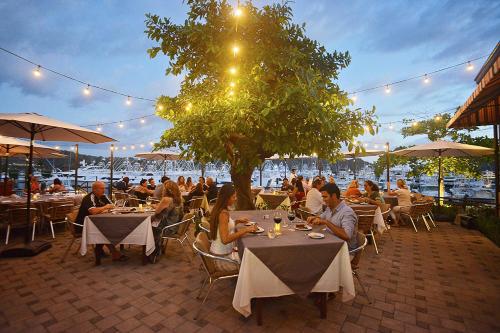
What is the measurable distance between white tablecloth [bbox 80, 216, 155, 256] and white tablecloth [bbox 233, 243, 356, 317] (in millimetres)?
2465

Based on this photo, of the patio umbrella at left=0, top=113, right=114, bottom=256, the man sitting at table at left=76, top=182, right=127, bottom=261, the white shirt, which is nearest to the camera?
the man sitting at table at left=76, top=182, right=127, bottom=261

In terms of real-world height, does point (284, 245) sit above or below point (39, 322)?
above

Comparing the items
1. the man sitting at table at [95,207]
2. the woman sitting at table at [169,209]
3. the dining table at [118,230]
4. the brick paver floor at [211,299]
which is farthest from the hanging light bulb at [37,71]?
the woman sitting at table at [169,209]

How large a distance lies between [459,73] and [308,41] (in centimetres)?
551

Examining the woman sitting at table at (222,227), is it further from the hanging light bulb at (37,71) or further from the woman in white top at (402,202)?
the hanging light bulb at (37,71)

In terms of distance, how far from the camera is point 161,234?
4504 millimetres

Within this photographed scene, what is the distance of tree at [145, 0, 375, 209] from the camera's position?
3852 mm

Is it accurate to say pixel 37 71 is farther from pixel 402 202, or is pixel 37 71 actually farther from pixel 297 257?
pixel 402 202

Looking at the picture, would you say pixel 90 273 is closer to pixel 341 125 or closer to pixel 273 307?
pixel 273 307

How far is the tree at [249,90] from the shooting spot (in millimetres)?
3852

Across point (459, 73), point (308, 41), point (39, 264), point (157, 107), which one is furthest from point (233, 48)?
point (459, 73)

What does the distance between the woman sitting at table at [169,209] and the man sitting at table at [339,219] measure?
2.59 meters

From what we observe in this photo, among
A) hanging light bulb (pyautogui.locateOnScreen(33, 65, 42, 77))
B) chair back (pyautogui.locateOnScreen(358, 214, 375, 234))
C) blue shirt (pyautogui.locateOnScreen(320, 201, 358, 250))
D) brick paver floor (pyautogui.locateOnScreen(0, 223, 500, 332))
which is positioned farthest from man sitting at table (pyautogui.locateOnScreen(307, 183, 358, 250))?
hanging light bulb (pyautogui.locateOnScreen(33, 65, 42, 77))

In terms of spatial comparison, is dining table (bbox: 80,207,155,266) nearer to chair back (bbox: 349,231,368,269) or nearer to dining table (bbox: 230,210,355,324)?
dining table (bbox: 230,210,355,324)
